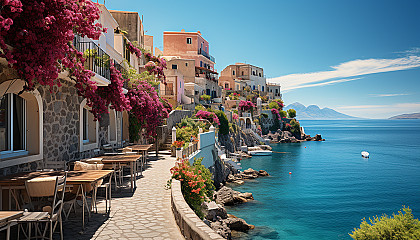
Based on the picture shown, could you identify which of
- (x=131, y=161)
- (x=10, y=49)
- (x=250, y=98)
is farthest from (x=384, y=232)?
(x=250, y=98)

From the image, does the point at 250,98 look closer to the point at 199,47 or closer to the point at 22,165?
the point at 199,47

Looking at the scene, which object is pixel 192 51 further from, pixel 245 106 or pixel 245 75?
pixel 245 75

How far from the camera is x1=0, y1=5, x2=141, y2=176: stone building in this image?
7.63 m

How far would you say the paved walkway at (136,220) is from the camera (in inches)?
252

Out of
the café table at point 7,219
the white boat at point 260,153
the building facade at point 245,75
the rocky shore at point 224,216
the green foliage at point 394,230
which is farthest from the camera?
the building facade at point 245,75

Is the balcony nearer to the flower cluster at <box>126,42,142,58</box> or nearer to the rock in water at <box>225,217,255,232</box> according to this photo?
the flower cluster at <box>126,42,142,58</box>

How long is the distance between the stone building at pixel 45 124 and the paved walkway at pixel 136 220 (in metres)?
2.14

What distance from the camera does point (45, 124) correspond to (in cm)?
928

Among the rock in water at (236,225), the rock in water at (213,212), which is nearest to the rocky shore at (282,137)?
the rock in water at (236,225)

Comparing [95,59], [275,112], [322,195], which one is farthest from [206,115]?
[275,112]

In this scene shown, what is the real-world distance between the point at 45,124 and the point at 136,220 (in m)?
4.24

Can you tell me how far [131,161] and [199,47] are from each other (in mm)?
52912

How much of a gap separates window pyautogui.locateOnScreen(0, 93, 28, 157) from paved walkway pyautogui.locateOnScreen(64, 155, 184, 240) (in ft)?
8.50

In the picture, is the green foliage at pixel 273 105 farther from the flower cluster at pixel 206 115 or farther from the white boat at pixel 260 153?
the flower cluster at pixel 206 115
